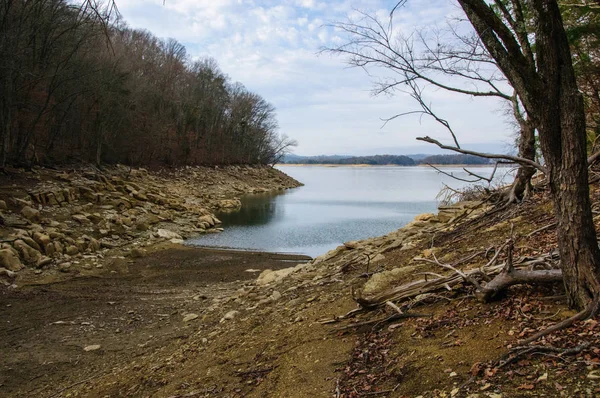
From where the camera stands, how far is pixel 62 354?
22.1 ft

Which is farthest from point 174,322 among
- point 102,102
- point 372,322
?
point 102,102

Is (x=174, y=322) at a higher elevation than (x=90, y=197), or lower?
lower

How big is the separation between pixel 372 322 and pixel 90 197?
18.6 meters

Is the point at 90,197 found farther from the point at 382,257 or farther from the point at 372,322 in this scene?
the point at 372,322

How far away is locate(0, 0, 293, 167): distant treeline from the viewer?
1697 centimetres

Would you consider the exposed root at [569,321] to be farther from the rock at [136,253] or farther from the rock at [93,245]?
the rock at [93,245]

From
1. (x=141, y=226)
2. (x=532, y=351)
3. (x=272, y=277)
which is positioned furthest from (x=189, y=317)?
(x=141, y=226)

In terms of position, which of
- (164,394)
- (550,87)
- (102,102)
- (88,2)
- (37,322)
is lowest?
(37,322)

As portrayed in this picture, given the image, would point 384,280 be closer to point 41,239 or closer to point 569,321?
point 569,321

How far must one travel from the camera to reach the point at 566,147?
3053 millimetres

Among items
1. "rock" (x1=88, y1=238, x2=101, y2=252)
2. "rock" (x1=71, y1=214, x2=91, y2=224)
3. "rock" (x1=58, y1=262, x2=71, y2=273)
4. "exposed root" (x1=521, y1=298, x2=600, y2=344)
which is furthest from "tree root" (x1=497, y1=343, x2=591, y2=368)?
"rock" (x1=71, y1=214, x2=91, y2=224)

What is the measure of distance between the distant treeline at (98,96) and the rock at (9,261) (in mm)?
5838

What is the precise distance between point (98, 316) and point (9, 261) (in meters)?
4.28

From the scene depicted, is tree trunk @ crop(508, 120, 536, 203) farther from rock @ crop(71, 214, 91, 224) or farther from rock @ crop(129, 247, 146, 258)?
rock @ crop(71, 214, 91, 224)
